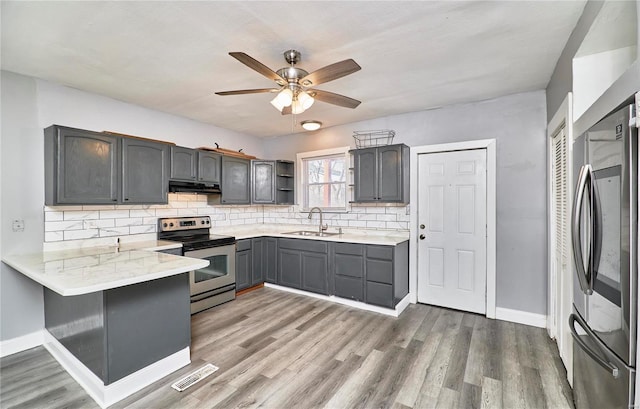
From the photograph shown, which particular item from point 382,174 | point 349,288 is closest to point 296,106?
point 382,174

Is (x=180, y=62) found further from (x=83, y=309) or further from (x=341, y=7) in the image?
(x=83, y=309)

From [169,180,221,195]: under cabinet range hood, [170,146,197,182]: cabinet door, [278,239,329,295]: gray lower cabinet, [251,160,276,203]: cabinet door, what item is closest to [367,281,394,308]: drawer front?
[278,239,329,295]: gray lower cabinet

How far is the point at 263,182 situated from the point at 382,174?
2.02m

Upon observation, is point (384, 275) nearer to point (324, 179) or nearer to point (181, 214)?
point (324, 179)

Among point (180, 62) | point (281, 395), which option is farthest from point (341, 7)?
point (281, 395)

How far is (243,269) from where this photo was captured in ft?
13.5

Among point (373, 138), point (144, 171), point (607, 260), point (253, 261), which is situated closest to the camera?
point (607, 260)

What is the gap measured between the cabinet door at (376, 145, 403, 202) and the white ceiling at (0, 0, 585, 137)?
0.71 meters

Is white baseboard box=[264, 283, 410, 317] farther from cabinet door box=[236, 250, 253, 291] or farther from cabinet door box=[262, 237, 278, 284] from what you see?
cabinet door box=[236, 250, 253, 291]

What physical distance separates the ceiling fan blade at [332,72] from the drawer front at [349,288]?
8.10ft

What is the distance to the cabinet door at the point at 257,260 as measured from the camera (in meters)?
4.30

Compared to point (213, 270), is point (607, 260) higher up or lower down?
higher up

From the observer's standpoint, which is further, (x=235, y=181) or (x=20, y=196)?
(x=235, y=181)

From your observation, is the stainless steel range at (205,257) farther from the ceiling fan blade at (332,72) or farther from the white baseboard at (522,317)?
the white baseboard at (522,317)
